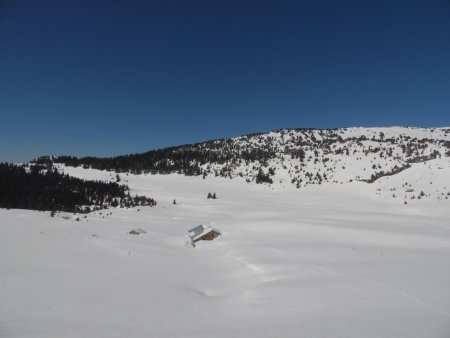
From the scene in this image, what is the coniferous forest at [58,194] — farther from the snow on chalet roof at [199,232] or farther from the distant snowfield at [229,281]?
the distant snowfield at [229,281]

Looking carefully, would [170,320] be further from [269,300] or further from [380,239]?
[380,239]

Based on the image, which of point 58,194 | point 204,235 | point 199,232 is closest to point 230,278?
point 204,235

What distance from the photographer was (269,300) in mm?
8234

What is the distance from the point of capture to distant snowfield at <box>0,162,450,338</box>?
6.50 metres

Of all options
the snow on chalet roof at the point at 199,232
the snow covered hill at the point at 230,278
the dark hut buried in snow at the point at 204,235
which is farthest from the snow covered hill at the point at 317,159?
the snow on chalet roof at the point at 199,232

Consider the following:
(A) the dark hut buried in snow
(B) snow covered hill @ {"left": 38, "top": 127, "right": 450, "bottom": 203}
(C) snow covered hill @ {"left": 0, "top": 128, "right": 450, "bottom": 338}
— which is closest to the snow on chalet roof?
(A) the dark hut buried in snow

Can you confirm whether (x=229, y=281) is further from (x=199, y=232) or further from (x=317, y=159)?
(x=317, y=159)

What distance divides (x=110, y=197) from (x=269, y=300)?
133 ft

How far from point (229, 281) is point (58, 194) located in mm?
41693

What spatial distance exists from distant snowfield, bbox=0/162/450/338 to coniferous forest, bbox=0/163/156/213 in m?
18.3

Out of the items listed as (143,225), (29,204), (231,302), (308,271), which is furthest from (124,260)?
(29,204)

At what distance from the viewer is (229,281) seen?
10812 mm

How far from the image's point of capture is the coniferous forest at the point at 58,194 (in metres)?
38.1

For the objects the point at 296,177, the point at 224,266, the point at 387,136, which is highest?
the point at 387,136
